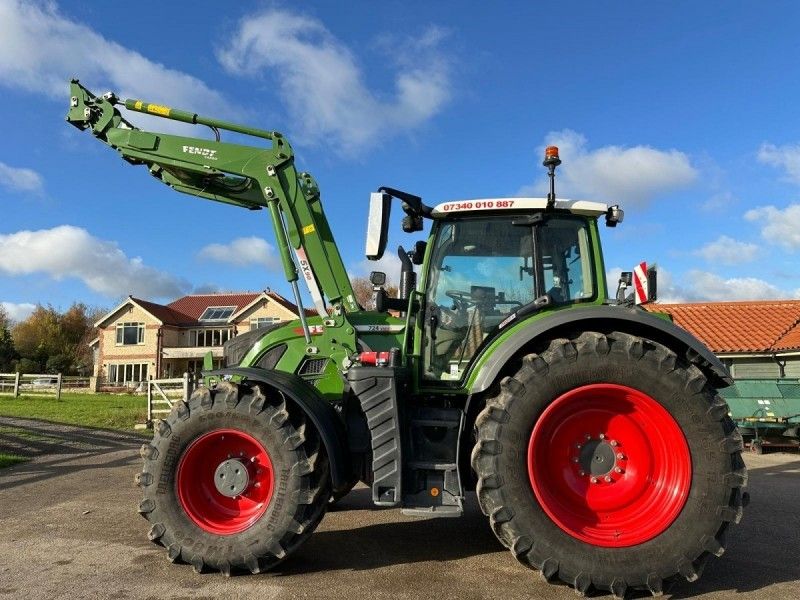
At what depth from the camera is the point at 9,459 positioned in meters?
8.75

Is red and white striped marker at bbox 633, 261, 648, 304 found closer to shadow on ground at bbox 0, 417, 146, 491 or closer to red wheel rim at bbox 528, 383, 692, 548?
red wheel rim at bbox 528, 383, 692, 548

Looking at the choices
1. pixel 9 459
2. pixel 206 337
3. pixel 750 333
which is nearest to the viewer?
pixel 9 459

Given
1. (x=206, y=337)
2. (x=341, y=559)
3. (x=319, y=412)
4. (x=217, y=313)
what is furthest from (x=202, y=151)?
(x=217, y=313)

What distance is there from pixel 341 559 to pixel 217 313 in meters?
42.7

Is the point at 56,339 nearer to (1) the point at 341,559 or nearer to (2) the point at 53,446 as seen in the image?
(2) the point at 53,446

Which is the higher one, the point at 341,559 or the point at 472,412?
the point at 472,412

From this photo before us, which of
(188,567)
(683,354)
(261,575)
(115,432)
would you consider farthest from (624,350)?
(115,432)

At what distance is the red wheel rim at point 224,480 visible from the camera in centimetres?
399

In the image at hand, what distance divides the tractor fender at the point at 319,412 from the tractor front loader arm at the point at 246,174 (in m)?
0.78

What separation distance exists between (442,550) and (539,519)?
3.79 feet

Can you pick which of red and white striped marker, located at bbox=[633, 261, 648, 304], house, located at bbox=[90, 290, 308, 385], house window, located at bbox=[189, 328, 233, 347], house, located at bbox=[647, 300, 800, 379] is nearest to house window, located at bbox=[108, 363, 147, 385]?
house, located at bbox=[90, 290, 308, 385]

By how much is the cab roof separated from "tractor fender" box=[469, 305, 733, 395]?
35.7 inches

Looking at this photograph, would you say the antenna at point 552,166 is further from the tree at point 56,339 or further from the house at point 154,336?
the tree at point 56,339

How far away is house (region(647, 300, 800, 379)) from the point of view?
15.5 m
